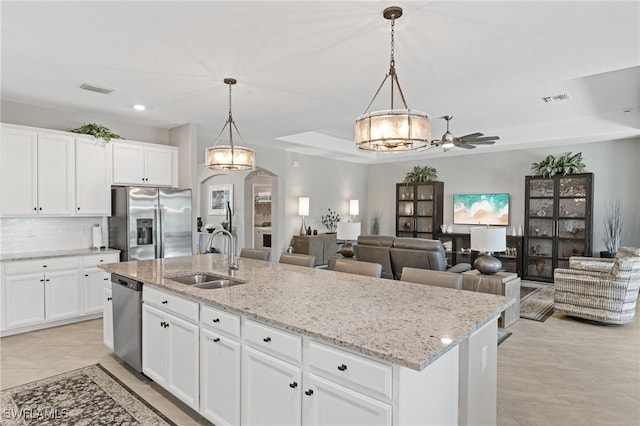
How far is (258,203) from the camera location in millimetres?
9766

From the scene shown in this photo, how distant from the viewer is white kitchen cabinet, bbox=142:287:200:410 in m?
2.45

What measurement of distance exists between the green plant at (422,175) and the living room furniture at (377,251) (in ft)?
12.0

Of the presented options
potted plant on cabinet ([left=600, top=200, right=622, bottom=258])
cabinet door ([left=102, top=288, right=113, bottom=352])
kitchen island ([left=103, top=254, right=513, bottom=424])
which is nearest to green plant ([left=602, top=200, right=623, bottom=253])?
potted plant on cabinet ([left=600, top=200, right=622, bottom=258])

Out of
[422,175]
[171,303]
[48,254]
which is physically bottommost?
[171,303]

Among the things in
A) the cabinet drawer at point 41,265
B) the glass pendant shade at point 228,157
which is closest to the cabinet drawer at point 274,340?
the glass pendant shade at point 228,157

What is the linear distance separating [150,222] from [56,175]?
119 cm

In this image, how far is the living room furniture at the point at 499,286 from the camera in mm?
4277

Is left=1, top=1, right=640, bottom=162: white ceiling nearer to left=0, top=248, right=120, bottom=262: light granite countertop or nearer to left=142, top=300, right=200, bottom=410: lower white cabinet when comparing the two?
left=0, top=248, right=120, bottom=262: light granite countertop

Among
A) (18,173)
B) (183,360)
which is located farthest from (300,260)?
(18,173)

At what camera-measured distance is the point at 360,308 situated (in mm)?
2094

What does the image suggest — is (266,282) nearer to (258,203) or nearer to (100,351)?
(100,351)

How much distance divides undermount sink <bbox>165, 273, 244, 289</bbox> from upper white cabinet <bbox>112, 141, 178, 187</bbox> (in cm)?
261

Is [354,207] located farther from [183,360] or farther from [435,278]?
[183,360]

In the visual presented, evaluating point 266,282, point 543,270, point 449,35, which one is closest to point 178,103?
point 266,282
